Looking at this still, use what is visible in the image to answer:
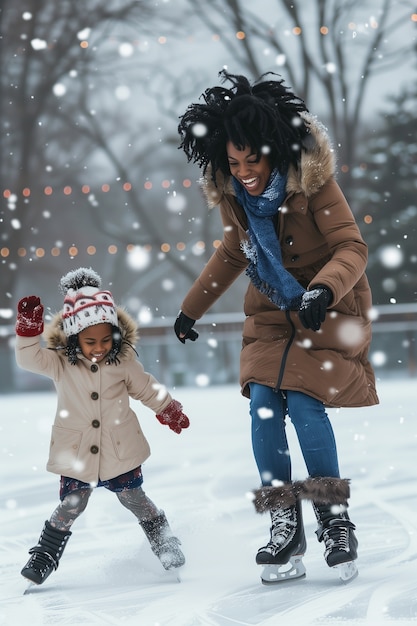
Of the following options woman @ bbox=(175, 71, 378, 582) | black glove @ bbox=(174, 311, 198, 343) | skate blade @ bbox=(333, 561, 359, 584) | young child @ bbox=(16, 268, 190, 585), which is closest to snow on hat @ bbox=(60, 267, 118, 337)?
young child @ bbox=(16, 268, 190, 585)

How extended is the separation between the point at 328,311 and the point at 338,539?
0.58 m

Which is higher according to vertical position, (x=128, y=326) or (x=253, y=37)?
(x=253, y=37)

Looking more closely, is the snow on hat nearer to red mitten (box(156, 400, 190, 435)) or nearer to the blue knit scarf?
red mitten (box(156, 400, 190, 435))

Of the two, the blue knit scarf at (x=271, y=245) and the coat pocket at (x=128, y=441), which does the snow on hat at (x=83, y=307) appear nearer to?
the coat pocket at (x=128, y=441)

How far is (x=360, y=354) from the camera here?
8.18ft

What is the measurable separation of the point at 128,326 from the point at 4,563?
820 millimetres

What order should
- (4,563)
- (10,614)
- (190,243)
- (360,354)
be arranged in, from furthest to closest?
(190,243) → (4,563) → (360,354) → (10,614)

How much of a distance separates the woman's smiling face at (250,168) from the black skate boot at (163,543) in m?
0.92

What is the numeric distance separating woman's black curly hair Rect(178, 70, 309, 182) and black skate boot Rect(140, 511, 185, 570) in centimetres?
94

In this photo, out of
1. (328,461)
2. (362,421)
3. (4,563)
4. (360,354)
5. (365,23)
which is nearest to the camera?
(328,461)

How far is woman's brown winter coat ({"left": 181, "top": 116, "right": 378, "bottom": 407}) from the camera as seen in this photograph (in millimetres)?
2352

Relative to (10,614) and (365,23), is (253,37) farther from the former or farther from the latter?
(10,614)

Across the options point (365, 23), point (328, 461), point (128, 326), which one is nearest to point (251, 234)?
point (128, 326)

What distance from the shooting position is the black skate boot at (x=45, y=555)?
2355mm
